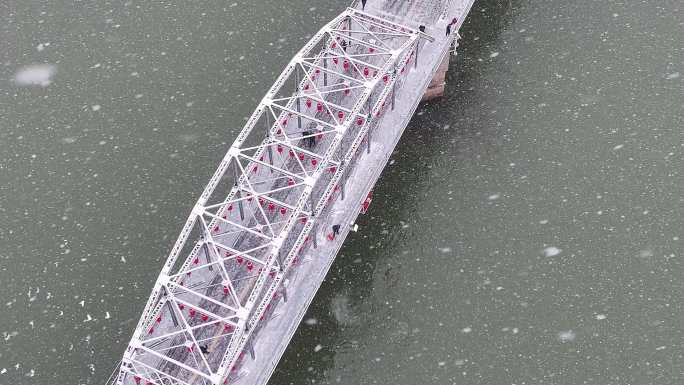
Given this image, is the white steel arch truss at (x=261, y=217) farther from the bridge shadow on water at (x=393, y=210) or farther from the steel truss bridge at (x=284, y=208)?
the bridge shadow on water at (x=393, y=210)

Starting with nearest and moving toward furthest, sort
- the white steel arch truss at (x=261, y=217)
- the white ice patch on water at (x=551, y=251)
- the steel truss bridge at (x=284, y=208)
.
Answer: the white steel arch truss at (x=261, y=217) < the steel truss bridge at (x=284, y=208) < the white ice patch on water at (x=551, y=251)

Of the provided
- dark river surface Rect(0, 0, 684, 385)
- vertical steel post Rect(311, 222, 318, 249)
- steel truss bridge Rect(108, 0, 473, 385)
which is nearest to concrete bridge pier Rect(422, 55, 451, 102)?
dark river surface Rect(0, 0, 684, 385)

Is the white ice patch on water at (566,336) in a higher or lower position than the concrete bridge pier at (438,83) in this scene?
lower

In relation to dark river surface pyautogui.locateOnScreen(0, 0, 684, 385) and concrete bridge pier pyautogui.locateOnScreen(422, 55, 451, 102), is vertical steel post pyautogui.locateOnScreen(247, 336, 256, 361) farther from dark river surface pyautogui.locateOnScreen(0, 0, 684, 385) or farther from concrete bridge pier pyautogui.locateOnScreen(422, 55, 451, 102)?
concrete bridge pier pyautogui.locateOnScreen(422, 55, 451, 102)

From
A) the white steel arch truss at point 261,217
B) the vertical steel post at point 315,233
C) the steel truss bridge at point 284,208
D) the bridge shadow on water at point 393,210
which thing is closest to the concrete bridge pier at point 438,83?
the bridge shadow on water at point 393,210

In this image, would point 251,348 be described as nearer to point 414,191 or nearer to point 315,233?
point 315,233

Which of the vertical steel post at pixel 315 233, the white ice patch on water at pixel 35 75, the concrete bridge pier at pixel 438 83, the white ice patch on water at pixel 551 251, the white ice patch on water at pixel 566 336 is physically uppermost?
the concrete bridge pier at pixel 438 83
